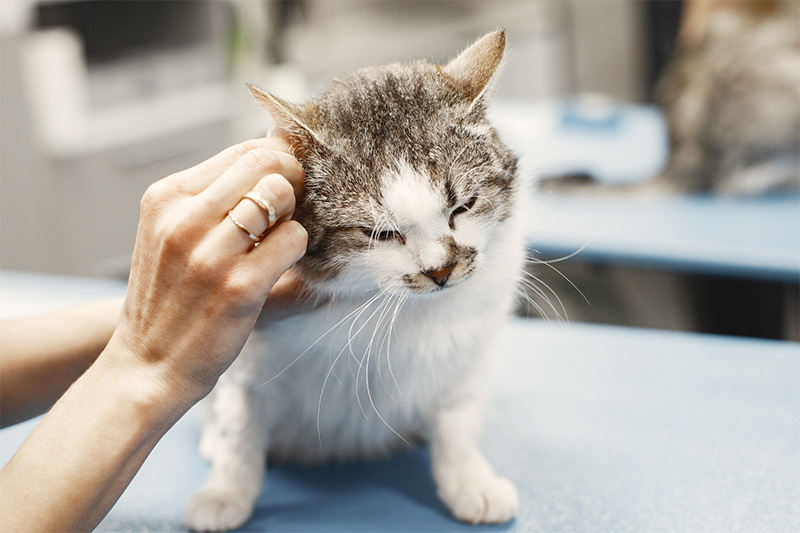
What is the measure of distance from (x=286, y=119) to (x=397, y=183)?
0.13 m

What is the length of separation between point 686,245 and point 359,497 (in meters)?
0.96

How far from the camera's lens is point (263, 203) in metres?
0.57

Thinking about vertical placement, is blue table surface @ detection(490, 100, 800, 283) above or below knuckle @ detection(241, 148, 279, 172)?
below

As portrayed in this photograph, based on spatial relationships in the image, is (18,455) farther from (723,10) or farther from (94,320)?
(723,10)

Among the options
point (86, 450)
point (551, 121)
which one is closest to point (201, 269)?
point (86, 450)

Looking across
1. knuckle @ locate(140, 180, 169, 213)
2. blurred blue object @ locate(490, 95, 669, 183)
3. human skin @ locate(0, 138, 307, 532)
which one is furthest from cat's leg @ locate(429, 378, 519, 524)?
blurred blue object @ locate(490, 95, 669, 183)

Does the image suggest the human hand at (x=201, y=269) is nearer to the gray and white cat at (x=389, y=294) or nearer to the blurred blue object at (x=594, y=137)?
the gray and white cat at (x=389, y=294)

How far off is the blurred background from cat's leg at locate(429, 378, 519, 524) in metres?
0.23

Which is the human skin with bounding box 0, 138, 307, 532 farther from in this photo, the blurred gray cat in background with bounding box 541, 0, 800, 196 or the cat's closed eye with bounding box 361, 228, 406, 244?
the blurred gray cat in background with bounding box 541, 0, 800, 196

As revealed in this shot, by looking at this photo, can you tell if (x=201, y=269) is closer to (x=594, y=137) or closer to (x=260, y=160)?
(x=260, y=160)

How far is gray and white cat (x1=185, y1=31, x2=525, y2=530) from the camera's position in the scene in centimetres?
68

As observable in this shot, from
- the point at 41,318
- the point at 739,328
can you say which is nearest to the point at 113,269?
the point at 41,318

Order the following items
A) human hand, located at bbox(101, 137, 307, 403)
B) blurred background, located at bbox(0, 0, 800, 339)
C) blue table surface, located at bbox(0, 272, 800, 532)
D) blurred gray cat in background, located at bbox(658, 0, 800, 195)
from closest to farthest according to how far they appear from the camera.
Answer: human hand, located at bbox(101, 137, 307, 403) < blue table surface, located at bbox(0, 272, 800, 532) < blurred background, located at bbox(0, 0, 800, 339) < blurred gray cat in background, located at bbox(658, 0, 800, 195)

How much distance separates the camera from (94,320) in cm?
79
